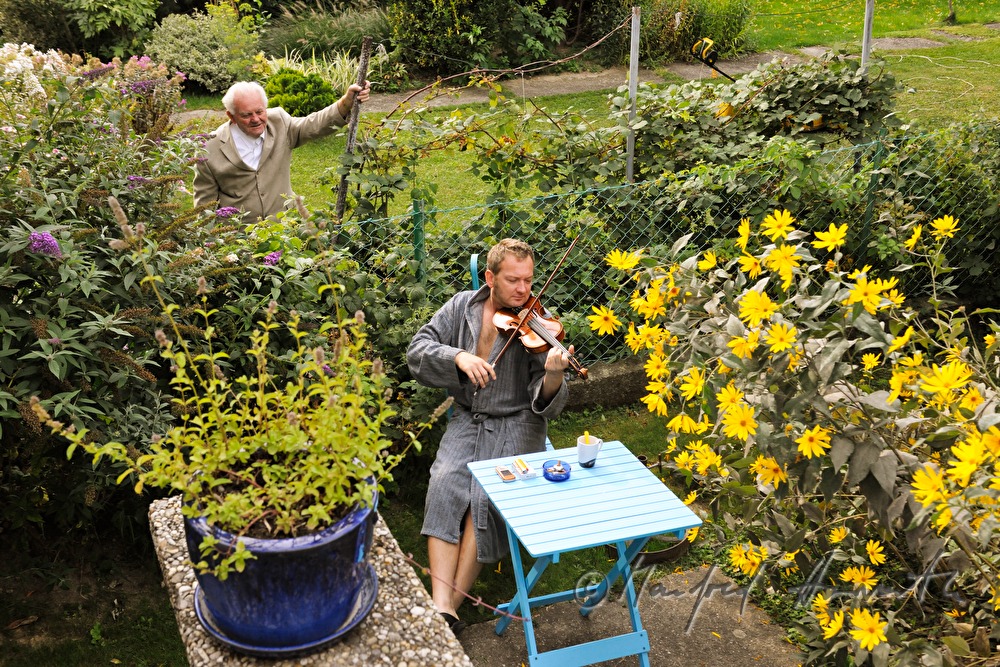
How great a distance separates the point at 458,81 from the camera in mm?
10586

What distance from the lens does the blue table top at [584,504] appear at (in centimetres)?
283

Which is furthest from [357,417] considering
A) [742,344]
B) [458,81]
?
[458,81]

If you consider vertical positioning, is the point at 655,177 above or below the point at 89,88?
below

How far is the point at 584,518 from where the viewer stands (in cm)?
294

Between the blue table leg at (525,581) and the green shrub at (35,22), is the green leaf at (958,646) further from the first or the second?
the green shrub at (35,22)

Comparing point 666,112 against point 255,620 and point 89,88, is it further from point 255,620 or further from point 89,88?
point 255,620

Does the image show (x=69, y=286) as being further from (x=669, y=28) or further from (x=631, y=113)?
(x=669, y=28)

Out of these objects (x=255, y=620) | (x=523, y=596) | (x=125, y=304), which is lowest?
(x=523, y=596)

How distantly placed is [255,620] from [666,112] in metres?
3.66

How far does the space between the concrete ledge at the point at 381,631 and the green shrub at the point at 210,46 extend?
852cm

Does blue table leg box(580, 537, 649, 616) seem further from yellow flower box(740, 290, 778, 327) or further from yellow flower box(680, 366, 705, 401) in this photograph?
yellow flower box(740, 290, 778, 327)

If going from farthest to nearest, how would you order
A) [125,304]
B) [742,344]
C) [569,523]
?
1. [125,304]
2. [569,523]
3. [742,344]

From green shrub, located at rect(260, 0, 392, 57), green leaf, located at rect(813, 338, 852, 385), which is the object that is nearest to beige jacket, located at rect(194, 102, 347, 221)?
green leaf, located at rect(813, 338, 852, 385)

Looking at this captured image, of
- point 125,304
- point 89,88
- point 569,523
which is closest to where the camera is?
point 569,523
